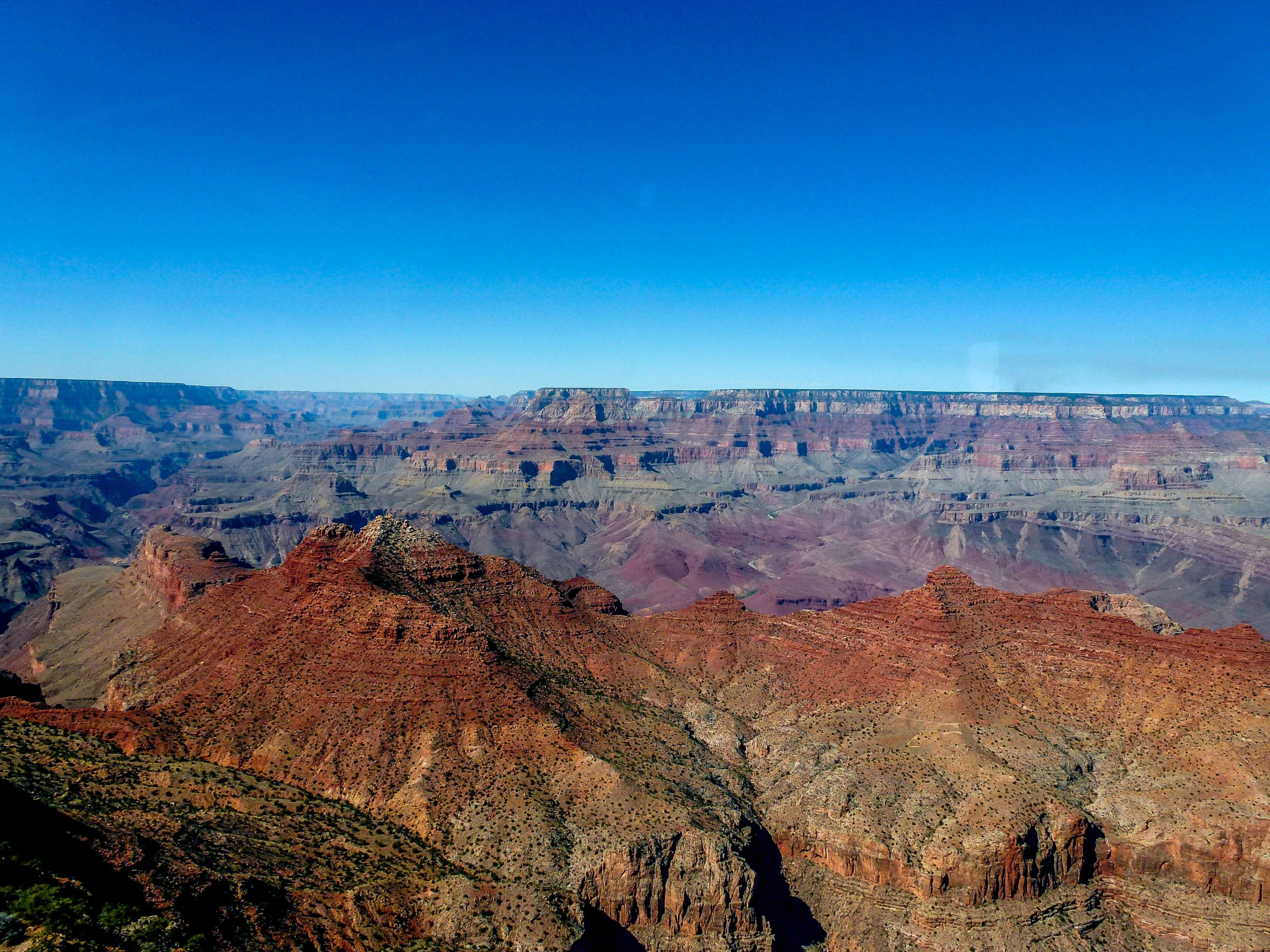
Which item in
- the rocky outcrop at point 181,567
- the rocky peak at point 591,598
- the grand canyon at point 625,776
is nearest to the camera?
the grand canyon at point 625,776

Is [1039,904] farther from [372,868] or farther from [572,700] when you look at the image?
[372,868]

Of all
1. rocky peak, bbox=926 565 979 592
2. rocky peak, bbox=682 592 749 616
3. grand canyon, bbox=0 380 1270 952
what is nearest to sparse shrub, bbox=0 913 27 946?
grand canyon, bbox=0 380 1270 952

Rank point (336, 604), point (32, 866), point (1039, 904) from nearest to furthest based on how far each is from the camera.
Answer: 1. point (32, 866)
2. point (1039, 904)
3. point (336, 604)

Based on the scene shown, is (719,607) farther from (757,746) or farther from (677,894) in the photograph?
(677,894)

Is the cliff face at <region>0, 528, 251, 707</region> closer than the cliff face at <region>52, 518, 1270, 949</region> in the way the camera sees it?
No

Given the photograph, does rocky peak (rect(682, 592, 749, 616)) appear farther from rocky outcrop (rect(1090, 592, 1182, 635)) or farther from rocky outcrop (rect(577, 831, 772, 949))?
rocky outcrop (rect(577, 831, 772, 949))

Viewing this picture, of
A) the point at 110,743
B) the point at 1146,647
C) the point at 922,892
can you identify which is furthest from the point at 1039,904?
the point at 110,743

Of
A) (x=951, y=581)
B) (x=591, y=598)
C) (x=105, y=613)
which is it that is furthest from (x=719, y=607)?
(x=105, y=613)

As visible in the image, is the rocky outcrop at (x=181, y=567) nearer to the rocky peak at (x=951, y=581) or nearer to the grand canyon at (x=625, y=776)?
the grand canyon at (x=625, y=776)

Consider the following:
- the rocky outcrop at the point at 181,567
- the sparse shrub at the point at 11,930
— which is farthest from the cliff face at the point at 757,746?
the rocky outcrop at the point at 181,567
